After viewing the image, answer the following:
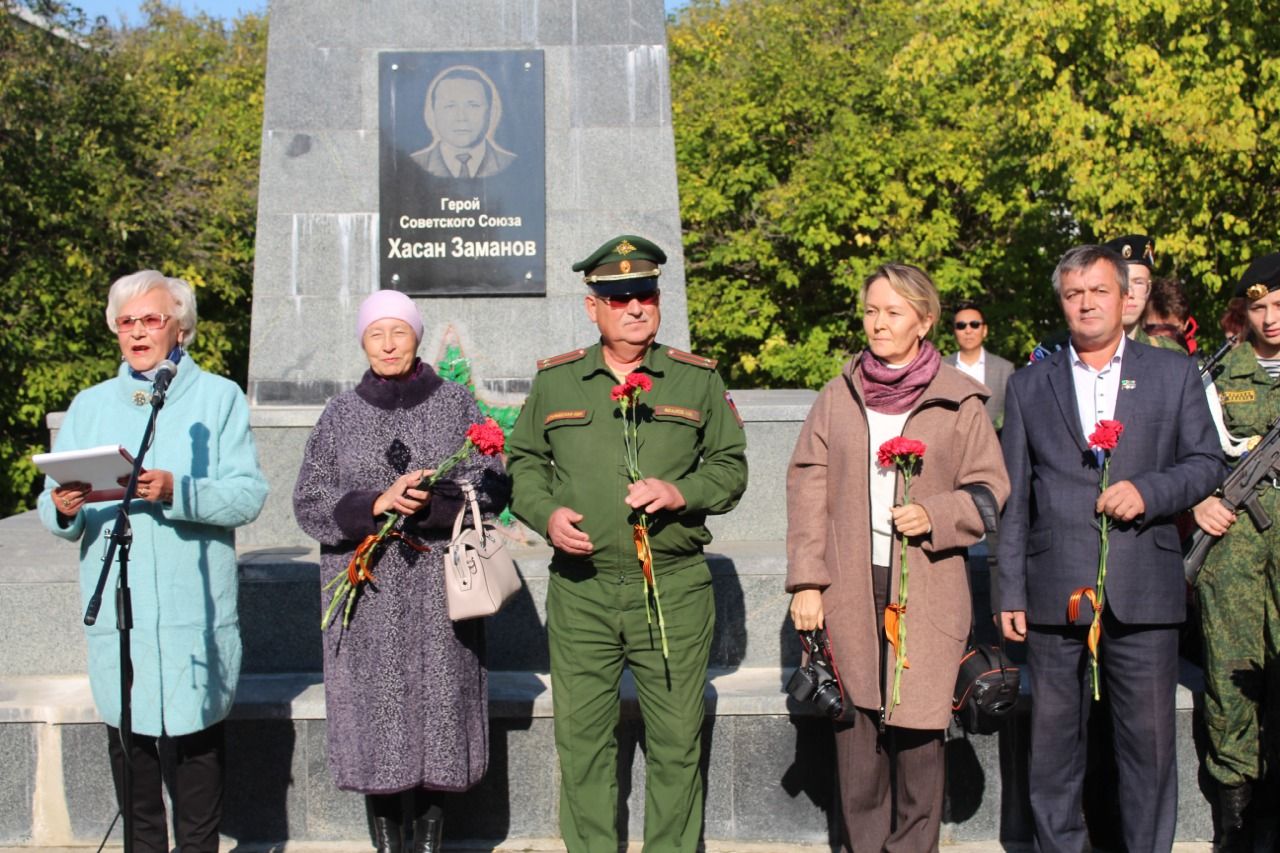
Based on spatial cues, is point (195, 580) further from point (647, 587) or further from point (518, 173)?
point (518, 173)

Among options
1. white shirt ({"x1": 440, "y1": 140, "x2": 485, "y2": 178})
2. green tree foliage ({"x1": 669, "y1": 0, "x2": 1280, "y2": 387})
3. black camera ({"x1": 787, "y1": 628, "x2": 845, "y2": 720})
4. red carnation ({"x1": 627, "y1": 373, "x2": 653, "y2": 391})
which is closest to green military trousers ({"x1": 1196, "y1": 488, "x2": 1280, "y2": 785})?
black camera ({"x1": 787, "y1": 628, "x2": 845, "y2": 720})

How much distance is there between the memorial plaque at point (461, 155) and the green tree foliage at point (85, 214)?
23.2ft

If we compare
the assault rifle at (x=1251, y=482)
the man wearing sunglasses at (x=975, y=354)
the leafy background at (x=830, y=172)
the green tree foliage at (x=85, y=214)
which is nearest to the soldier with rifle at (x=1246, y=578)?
the assault rifle at (x=1251, y=482)

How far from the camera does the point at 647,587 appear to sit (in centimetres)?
405

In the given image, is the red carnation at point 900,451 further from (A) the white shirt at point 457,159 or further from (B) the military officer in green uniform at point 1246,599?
(A) the white shirt at point 457,159

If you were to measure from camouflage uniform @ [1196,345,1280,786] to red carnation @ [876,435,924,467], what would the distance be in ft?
4.12

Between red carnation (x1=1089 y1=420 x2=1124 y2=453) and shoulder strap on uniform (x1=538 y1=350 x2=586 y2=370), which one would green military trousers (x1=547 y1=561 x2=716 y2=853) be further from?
red carnation (x1=1089 y1=420 x2=1124 y2=453)

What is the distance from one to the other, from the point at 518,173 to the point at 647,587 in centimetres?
325

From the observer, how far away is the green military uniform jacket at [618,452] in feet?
13.4

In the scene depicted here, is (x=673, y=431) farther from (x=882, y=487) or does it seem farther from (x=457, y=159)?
(x=457, y=159)

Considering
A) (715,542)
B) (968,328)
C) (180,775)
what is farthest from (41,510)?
(968,328)

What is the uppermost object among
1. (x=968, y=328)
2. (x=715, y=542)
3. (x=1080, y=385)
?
(x=968, y=328)

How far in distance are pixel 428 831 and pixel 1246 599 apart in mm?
2747

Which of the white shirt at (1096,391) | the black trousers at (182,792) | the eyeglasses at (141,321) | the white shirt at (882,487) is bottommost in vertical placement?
the black trousers at (182,792)
